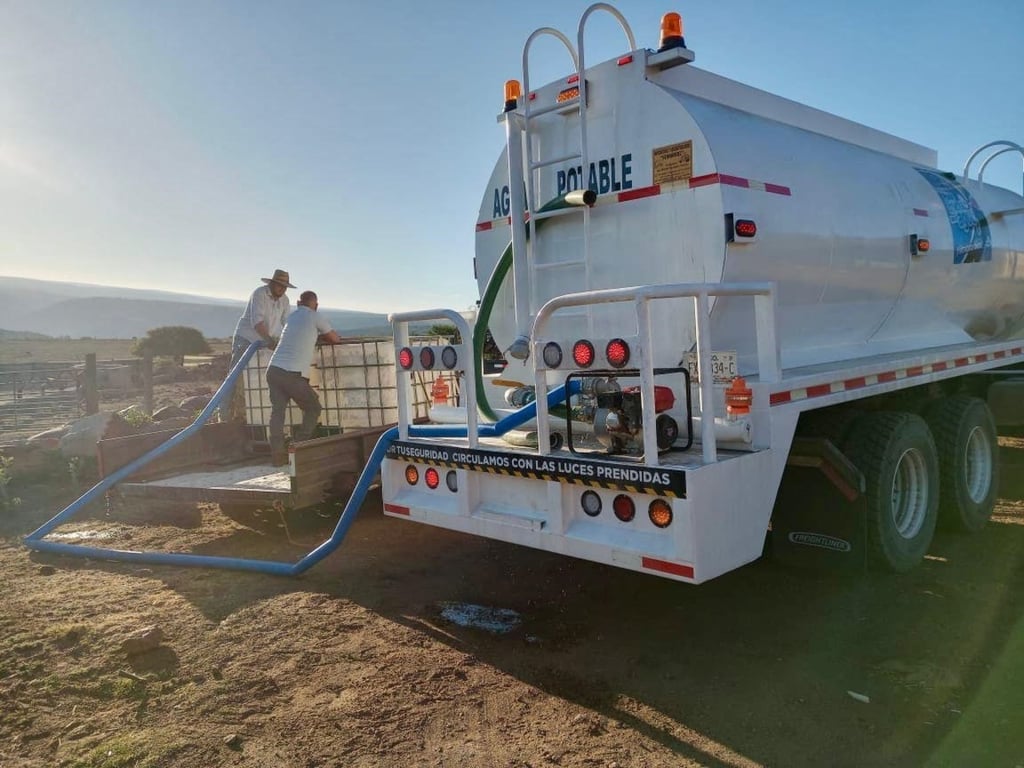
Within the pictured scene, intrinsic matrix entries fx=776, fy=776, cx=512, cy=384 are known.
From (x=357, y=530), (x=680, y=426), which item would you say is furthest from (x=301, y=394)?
(x=680, y=426)

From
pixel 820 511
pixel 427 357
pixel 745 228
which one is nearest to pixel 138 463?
pixel 427 357

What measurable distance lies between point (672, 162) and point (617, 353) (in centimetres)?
154

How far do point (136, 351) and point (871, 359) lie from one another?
32294mm

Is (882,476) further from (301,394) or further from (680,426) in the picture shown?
(301,394)

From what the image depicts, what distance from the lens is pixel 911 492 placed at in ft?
16.9

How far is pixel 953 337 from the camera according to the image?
6934mm

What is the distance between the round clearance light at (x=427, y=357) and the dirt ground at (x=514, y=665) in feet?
4.87

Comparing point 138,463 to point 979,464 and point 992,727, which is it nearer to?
point 992,727

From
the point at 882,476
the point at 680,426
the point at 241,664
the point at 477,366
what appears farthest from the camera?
the point at 477,366

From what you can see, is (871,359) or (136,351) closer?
A: (871,359)

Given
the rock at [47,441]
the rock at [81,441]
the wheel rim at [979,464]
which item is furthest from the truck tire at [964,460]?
the rock at [47,441]

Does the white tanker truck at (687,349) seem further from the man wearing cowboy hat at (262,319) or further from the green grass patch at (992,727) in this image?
the man wearing cowboy hat at (262,319)

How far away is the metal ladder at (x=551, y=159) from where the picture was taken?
182 inches

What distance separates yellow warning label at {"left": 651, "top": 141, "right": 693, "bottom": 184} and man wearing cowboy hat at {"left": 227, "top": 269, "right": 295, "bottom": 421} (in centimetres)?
446
